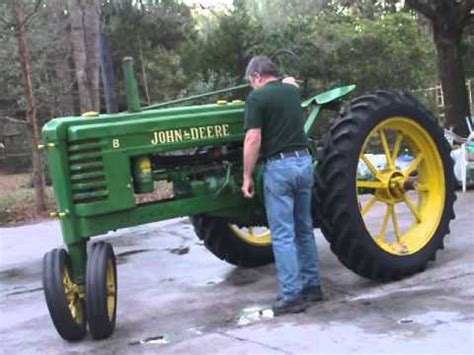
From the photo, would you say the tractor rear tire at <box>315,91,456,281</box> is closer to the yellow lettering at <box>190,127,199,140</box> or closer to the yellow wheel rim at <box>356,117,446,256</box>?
the yellow wheel rim at <box>356,117,446,256</box>

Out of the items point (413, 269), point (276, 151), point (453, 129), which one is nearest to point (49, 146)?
point (276, 151)

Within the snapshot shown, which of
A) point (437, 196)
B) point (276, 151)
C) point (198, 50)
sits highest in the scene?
point (198, 50)

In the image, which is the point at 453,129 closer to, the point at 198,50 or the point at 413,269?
the point at 413,269

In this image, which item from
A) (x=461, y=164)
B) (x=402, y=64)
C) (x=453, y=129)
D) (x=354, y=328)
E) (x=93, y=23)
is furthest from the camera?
(x=402, y=64)

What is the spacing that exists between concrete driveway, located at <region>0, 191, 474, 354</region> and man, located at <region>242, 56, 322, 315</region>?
28 centimetres

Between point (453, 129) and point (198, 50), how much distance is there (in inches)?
431

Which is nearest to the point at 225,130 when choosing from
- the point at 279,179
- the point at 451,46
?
the point at 279,179

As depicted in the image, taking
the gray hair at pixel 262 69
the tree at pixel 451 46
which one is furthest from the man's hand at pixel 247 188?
the tree at pixel 451 46

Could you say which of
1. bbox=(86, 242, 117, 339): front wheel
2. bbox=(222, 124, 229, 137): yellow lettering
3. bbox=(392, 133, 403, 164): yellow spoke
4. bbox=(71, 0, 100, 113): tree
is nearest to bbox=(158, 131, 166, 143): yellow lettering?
bbox=(222, 124, 229, 137): yellow lettering

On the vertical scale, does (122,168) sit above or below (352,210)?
above

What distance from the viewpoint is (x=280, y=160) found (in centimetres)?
574

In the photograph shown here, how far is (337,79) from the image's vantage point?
19.0 meters

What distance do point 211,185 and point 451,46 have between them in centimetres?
980

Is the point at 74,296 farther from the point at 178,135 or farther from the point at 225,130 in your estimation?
the point at 225,130
